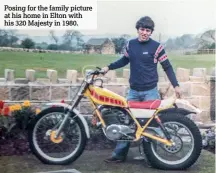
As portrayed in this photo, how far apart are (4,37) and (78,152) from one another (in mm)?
778

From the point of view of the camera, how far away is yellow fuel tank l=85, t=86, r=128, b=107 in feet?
8.96

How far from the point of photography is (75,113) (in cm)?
273

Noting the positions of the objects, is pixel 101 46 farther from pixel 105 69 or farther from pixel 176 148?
pixel 176 148

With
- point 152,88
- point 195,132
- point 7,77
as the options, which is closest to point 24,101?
point 7,77

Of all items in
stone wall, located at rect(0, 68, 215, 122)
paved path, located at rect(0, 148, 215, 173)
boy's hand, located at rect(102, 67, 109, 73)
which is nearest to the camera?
paved path, located at rect(0, 148, 215, 173)

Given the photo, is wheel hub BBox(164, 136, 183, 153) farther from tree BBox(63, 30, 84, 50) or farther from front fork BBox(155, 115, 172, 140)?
tree BBox(63, 30, 84, 50)

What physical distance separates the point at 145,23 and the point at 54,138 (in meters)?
0.84

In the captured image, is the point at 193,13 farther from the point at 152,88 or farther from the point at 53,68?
the point at 53,68

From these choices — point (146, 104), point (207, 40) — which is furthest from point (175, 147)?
point (207, 40)

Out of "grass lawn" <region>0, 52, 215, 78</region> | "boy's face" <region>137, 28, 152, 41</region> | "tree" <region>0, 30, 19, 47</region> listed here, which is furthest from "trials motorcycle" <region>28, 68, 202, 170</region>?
"tree" <region>0, 30, 19, 47</region>

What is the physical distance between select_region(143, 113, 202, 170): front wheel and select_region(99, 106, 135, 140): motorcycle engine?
126 millimetres

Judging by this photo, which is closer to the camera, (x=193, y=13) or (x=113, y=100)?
(x=113, y=100)

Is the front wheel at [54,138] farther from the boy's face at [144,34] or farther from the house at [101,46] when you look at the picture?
the boy's face at [144,34]

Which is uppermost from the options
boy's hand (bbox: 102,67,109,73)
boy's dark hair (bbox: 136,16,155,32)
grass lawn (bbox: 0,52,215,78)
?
boy's dark hair (bbox: 136,16,155,32)
